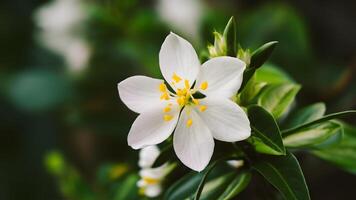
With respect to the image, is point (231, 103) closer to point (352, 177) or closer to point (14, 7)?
point (352, 177)

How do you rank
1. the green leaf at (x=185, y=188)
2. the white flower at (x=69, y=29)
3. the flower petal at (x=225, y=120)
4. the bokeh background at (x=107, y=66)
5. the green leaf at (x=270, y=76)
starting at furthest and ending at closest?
1. the white flower at (x=69, y=29)
2. the bokeh background at (x=107, y=66)
3. the green leaf at (x=270, y=76)
4. the green leaf at (x=185, y=188)
5. the flower petal at (x=225, y=120)

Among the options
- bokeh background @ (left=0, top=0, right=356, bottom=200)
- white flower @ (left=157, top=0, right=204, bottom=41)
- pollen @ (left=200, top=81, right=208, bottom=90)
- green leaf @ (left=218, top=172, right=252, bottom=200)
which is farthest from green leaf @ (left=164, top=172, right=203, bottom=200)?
white flower @ (left=157, top=0, right=204, bottom=41)

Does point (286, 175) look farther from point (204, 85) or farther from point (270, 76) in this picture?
point (270, 76)

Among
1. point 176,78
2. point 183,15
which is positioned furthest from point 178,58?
point 183,15

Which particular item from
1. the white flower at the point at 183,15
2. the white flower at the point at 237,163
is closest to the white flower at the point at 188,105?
the white flower at the point at 237,163

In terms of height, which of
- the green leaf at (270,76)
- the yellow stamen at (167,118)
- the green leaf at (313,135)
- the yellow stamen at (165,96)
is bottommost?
the green leaf at (313,135)

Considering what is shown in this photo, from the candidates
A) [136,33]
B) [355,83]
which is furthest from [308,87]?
[136,33]

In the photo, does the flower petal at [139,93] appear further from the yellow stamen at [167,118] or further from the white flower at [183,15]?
the white flower at [183,15]
